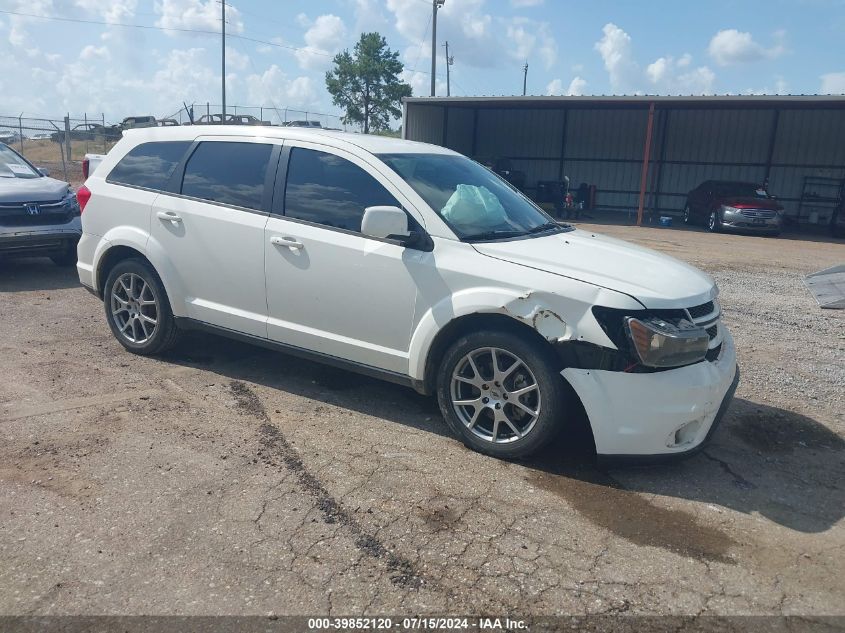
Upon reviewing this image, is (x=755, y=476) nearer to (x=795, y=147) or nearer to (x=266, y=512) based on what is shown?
(x=266, y=512)

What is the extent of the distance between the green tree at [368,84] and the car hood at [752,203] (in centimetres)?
4499

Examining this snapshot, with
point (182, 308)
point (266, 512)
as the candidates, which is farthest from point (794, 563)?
point (182, 308)

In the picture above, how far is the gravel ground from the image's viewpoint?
2.96 m

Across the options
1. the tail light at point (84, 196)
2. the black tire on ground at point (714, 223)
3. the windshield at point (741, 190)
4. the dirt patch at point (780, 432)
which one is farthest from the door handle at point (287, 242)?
the windshield at point (741, 190)

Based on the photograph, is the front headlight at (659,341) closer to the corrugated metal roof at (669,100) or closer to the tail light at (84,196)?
the tail light at (84,196)

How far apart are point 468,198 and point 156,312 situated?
2761mm

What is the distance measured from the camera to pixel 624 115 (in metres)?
27.9

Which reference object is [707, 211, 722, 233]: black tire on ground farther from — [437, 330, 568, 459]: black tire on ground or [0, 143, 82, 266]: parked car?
[437, 330, 568, 459]: black tire on ground

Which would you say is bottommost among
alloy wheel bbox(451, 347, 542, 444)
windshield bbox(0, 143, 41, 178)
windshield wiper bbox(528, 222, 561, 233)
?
alloy wheel bbox(451, 347, 542, 444)

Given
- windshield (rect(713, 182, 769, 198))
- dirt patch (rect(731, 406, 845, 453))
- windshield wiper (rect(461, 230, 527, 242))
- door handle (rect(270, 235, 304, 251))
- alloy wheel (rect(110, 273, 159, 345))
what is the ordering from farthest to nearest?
windshield (rect(713, 182, 769, 198)) → alloy wheel (rect(110, 273, 159, 345)) → door handle (rect(270, 235, 304, 251)) → dirt patch (rect(731, 406, 845, 453)) → windshield wiper (rect(461, 230, 527, 242))

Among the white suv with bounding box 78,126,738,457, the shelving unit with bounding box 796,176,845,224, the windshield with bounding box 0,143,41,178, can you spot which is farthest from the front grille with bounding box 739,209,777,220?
the windshield with bounding box 0,143,41,178

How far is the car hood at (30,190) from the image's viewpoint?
28.3 feet

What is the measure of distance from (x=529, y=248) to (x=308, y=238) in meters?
1.50

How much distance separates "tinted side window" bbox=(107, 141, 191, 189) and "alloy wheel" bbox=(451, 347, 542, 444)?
3.07 metres
